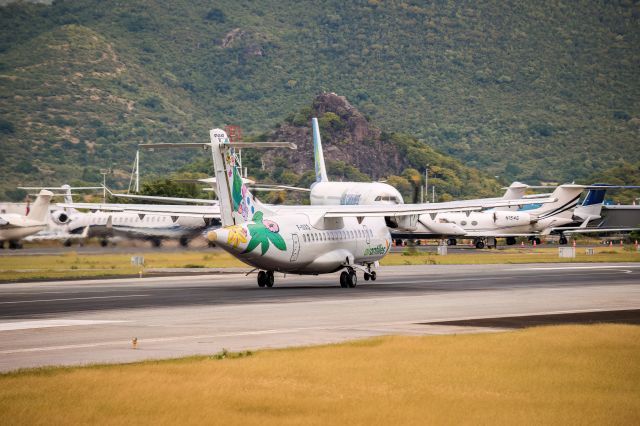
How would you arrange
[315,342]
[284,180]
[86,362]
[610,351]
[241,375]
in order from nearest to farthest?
1. [241,375]
2. [86,362]
3. [610,351]
4. [315,342]
5. [284,180]

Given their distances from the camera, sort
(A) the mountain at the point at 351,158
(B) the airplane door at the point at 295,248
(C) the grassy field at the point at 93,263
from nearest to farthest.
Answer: (B) the airplane door at the point at 295,248 < (C) the grassy field at the point at 93,263 < (A) the mountain at the point at 351,158

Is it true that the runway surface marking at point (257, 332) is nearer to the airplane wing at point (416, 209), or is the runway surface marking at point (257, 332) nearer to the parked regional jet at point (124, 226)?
the airplane wing at point (416, 209)

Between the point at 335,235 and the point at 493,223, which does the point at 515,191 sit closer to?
the point at 493,223

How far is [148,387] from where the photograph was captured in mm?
16406

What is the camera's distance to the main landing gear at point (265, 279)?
1693 inches

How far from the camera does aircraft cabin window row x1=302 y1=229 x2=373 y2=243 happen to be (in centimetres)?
4203

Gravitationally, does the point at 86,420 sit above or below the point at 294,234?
below

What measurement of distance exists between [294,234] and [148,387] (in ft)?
80.7

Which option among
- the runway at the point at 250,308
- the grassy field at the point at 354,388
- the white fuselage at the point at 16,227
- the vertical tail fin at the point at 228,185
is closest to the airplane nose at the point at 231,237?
the vertical tail fin at the point at 228,185

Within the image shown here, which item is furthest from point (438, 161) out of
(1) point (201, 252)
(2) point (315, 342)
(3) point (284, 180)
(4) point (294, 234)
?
(2) point (315, 342)

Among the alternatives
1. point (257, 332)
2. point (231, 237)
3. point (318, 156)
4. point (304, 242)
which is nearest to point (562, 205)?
point (318, 156)

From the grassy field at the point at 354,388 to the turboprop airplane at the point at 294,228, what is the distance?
17.0m

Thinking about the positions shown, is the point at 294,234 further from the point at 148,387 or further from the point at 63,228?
the point at 63,228

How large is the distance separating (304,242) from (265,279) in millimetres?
2788
